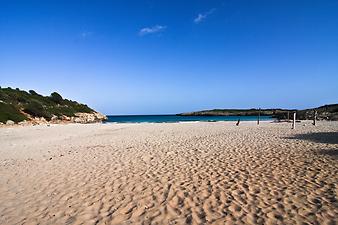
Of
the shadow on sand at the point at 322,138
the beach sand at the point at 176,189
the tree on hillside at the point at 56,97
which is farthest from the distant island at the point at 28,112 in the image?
the shadow on sand at the point at 322,138

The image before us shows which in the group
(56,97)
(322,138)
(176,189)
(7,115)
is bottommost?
(176,189)

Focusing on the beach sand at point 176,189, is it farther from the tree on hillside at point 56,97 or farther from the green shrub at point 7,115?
the tree on hillside at point 56,97

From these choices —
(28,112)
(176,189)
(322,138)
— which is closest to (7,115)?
(28,112)

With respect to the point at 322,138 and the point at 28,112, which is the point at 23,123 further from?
the point at 322,138

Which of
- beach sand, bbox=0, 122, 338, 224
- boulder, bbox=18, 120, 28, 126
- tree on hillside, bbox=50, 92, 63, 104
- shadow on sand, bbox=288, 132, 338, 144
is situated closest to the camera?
beach sand, bbox=0, 122, 338, 224

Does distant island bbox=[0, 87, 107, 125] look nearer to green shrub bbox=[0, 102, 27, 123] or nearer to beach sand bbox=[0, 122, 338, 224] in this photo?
green shrub bbox=[0, 102, 27, 123]

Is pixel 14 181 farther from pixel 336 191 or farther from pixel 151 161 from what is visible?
pixel 336 191

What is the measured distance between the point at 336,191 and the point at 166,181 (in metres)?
4.24

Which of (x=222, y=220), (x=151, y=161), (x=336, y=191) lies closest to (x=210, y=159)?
(x=151, y=161)

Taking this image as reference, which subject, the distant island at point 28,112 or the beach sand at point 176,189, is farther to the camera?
the distant island at point 28,112

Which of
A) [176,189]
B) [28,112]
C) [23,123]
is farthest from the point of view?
[28,112]

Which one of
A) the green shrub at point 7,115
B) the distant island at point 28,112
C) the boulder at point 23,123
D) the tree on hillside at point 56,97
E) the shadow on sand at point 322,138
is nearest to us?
the shadow on sand at point 322,138

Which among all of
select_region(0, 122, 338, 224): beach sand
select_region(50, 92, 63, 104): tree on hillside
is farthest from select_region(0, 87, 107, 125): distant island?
select_region(0, 122, 338, 224): beach sand

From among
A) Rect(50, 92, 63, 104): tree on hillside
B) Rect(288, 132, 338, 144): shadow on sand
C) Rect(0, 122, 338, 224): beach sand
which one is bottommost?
Rect(0, 122, 338, 224): beach sand
